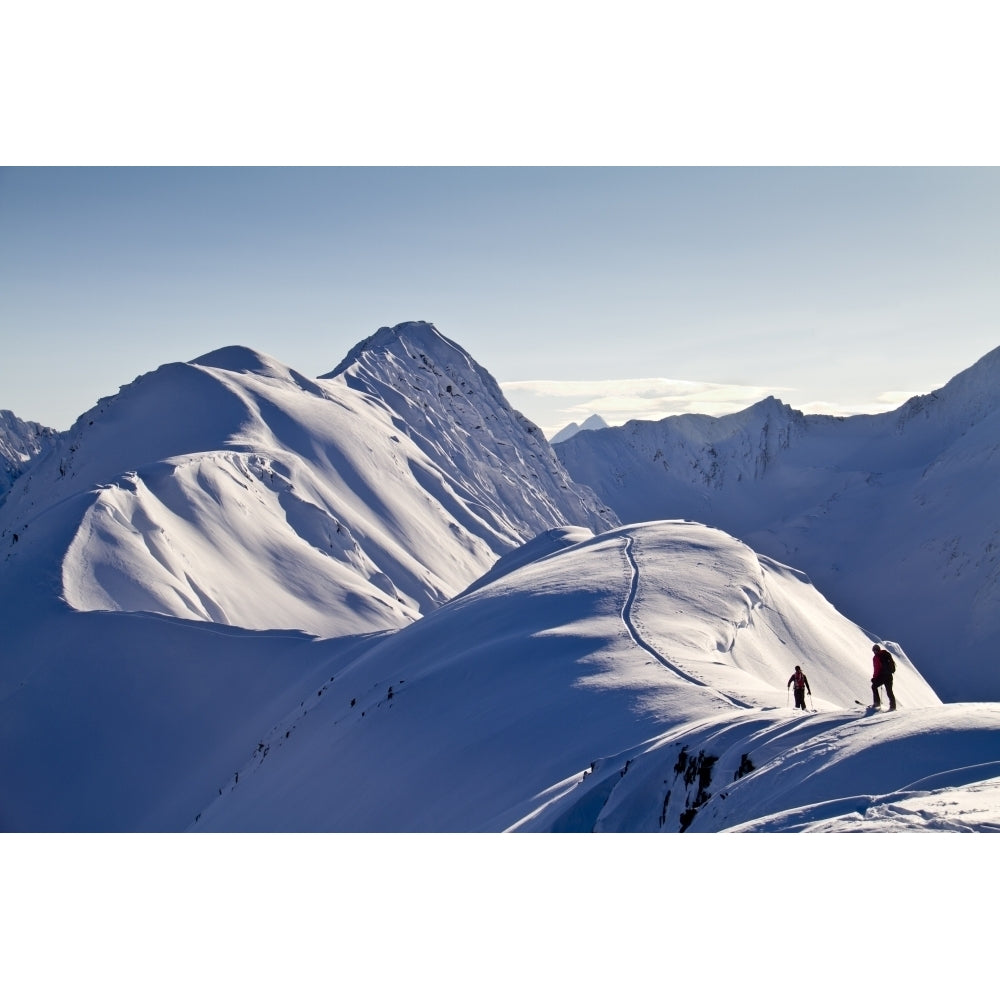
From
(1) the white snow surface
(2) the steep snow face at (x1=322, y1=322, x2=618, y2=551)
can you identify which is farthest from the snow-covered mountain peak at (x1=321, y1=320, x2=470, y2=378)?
(1) the white snow surface

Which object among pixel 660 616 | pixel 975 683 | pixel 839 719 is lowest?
pixel 975 683

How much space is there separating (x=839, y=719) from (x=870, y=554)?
430 ft

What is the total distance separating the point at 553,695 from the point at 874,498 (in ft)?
467

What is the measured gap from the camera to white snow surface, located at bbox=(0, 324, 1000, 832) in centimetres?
1455

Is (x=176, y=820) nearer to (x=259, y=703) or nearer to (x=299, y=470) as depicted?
(x=259, y=703)

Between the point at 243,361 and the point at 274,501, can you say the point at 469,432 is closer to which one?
the point at 243,361

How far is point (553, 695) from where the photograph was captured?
22.6 m

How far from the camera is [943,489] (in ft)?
449

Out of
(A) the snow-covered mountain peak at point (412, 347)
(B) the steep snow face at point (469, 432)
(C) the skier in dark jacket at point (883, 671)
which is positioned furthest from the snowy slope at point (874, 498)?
(C) the skier in dark jacket at point (883, 671)

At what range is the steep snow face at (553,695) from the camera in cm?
1856

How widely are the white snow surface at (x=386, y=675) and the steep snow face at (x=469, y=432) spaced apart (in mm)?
24054

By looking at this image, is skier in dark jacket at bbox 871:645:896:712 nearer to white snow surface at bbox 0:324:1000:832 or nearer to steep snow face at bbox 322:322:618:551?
white snow surface at bbox 0:324:1000:832

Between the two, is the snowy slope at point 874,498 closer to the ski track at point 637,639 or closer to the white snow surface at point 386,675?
the white snow surface at point 386,675

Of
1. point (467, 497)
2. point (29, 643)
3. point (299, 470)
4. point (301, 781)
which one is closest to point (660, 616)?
point (301, 781)
